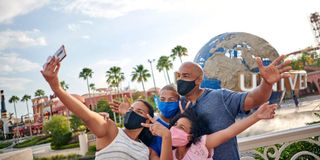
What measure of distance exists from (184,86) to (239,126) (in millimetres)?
539

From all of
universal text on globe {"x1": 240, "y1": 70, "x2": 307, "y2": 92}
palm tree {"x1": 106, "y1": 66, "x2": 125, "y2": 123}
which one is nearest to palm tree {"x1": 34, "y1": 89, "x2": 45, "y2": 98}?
palm tree {"x1": 106, "y1": 66, "x2": 125, "y2": 123}

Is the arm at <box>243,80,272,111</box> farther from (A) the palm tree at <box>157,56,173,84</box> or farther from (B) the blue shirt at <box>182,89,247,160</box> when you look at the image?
(A) the palm tree at <box>157,56,173,84</box>

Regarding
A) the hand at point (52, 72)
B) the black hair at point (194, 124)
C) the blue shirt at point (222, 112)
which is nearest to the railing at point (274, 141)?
the blue shirt at point (222, 112)

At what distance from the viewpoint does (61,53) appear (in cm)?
185

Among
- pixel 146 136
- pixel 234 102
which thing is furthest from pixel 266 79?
pixel 146 136

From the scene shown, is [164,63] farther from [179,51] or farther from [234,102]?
[234,102]

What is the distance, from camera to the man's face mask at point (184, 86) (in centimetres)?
235

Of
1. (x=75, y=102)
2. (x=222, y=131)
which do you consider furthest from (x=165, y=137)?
(x=75, y=102)

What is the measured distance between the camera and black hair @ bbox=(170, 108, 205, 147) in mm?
2117

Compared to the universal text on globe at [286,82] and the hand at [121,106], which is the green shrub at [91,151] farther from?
the hand at [121,106]

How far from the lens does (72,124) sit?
41.0m

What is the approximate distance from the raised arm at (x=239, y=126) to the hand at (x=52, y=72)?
1.03m

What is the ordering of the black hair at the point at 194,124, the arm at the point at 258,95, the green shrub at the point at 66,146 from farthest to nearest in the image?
1. the green shrub at the point at 66,146
2. the arm at the point at 258,95
3. the black hair at the point at 194,124

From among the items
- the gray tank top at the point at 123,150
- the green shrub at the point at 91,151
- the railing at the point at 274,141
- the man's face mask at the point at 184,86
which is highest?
the man's face mask at the point at 184,86
